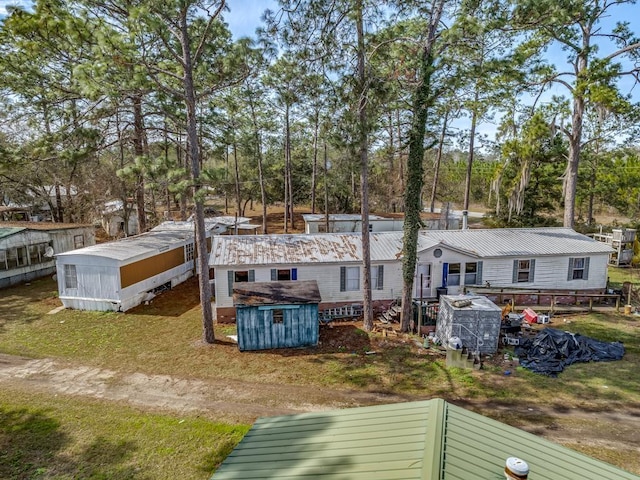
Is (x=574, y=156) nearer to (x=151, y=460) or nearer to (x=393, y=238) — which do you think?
(x=393, y=238)

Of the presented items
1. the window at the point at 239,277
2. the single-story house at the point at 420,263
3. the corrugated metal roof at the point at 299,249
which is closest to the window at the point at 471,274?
the single-story house at the point at 420,263

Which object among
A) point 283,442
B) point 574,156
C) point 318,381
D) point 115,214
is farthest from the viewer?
point 115,214

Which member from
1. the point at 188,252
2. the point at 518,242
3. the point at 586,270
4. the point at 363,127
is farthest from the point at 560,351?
the point at 188,252

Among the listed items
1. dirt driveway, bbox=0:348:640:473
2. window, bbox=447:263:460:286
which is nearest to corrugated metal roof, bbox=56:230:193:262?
dirt driveway, bbox=0:348:640:473

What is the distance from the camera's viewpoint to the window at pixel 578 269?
19344 millimetres

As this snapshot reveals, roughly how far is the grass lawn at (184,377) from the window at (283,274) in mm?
3035

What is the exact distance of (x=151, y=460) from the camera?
820 cm

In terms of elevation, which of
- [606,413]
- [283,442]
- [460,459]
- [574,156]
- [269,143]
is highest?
[269,143]

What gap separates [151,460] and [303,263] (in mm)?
10082

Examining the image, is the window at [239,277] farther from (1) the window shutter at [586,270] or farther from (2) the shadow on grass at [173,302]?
(1) the window shutter at [586,270]

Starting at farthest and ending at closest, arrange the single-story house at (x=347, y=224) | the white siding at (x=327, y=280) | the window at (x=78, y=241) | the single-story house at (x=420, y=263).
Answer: the single-story house at (x=347, y=224)
the window at (x=78, y=241)
the single-story house at (x=420, y=263)
the white siding at (x=327, y=280)

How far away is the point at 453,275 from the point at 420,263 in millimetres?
1913

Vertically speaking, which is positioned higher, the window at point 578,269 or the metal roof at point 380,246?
the metal roof at point 380,246

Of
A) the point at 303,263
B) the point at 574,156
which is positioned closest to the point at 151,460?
the point at 303,263
